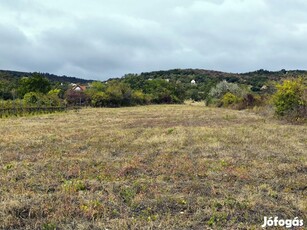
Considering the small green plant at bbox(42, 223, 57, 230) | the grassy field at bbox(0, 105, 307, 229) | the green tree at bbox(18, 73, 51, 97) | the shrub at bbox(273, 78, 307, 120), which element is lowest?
the small green plant at bbox(42, 223, 57, 230)

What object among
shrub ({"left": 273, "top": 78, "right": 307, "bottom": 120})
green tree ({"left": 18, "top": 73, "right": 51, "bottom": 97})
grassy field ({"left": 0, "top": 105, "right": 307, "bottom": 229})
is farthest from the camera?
green tree ({"left": 18, "top": 73, "right": 51, "bottom": 97})

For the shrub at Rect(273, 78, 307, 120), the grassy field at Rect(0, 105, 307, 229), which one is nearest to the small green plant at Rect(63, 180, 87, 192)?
the grassy field at Rect(0, 105, 307, 229)

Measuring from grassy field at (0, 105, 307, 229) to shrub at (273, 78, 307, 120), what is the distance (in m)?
12.7

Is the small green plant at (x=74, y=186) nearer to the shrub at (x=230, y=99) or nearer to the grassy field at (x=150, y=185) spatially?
the grassy field at (x=150, y=185)

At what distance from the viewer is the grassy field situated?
17.4 ft

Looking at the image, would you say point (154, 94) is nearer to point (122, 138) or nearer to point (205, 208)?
point (122, 138)

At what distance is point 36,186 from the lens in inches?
279

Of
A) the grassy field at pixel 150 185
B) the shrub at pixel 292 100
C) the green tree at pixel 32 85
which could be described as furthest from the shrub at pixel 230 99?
the grassy field at pixel 150 185

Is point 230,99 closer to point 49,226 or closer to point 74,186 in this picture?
point 74,186

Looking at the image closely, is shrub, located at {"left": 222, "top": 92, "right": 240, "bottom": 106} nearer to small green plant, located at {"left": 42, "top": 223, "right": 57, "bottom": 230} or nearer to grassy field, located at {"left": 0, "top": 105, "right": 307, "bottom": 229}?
grassy field, located at {"left": 0, "top": 105, "right": 307, "bottom": 229}

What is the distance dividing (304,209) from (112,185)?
392cm

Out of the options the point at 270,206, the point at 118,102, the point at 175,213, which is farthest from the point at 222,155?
the point at 118,102

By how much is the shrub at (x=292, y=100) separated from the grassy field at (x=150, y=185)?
1275cm

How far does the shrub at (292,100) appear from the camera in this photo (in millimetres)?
24169
